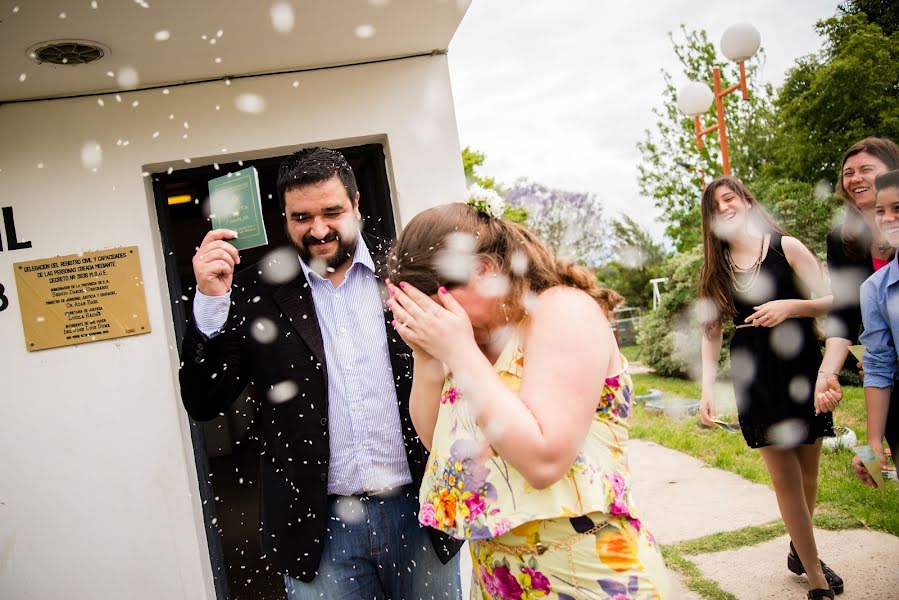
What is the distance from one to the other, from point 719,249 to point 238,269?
463 cm

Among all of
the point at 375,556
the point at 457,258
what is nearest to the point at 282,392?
the point at 375,556

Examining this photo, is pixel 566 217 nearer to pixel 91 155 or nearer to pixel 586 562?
pixel 91 155

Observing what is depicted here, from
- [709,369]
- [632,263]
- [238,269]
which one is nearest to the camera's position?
[709,369]

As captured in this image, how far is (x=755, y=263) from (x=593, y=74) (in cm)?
2705

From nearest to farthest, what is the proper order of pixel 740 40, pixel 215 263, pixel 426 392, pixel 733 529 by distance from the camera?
pixel 426 392, pixel 215 263, pixel 733 529, pixel 740 40

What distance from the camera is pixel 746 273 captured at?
327cm

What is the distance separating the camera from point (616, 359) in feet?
5.18

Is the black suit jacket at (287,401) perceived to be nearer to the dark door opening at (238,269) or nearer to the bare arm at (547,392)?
the bare arm at (547,392)

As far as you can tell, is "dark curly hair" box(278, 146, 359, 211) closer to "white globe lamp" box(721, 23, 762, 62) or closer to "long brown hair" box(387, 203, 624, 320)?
"long brown hair" box(387, 203, 624, 320)

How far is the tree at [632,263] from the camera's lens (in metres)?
25.9

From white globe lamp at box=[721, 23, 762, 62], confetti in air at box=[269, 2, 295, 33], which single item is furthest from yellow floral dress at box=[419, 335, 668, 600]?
white globe lamp at box=[721, 23, 762, 62]

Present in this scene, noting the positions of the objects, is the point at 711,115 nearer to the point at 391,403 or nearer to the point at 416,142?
the point at 416,142

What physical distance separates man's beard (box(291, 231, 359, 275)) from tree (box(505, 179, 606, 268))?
24.1 meters

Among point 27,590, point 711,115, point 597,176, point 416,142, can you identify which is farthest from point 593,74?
point 27,590
